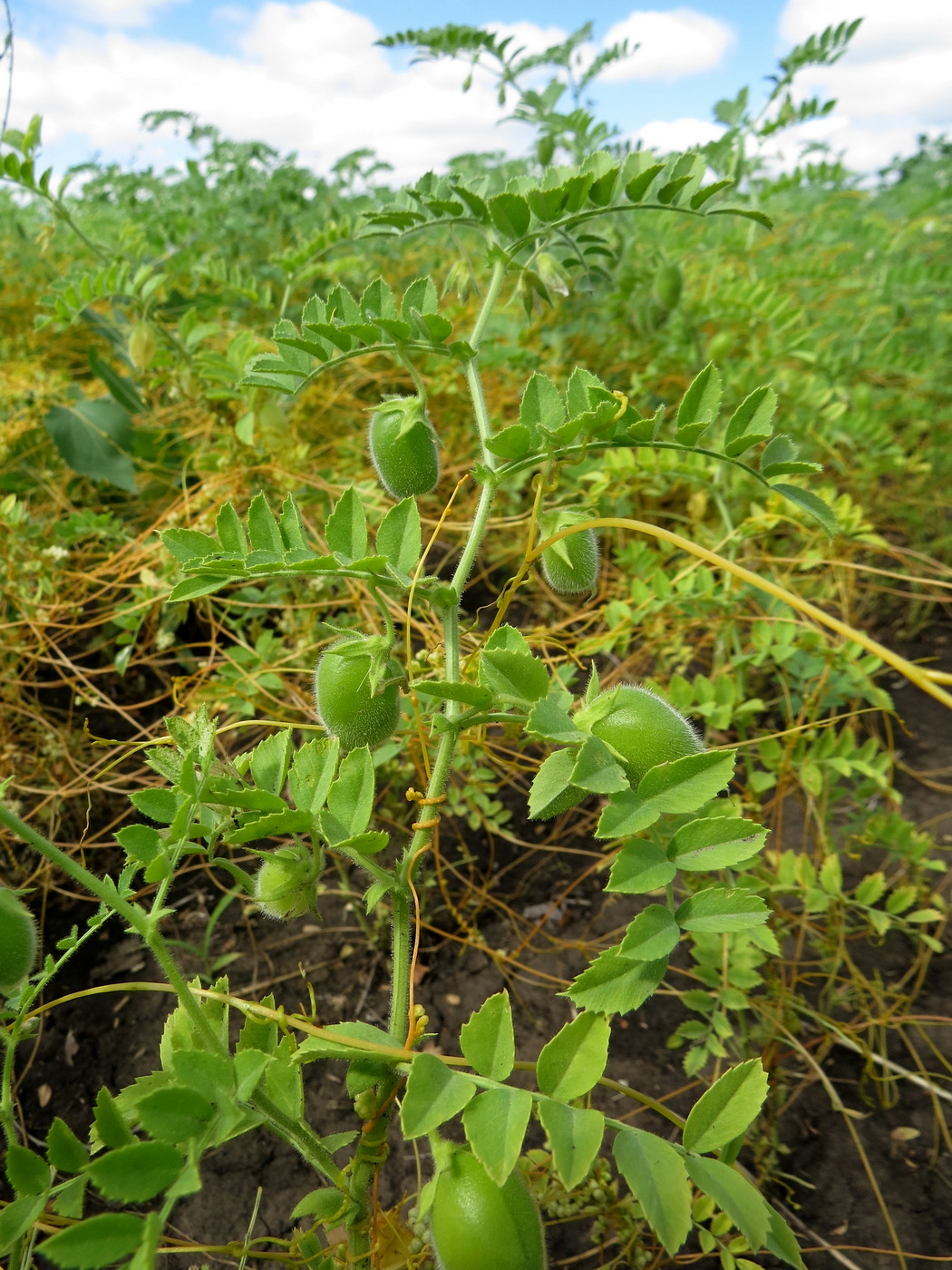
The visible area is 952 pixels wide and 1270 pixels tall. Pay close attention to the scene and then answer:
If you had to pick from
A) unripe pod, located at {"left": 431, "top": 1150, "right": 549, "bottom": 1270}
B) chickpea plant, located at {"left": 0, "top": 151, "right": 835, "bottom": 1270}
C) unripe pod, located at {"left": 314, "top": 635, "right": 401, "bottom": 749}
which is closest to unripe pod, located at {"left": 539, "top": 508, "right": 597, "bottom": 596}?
chickpea plant, located at {"left": 0, "top": 151, "right": 835, "bottom": 1270}

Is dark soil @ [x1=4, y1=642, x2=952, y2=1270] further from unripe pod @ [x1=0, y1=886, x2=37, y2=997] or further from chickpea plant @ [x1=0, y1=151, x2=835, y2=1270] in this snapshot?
unripe pod @ [x1=0, y1=886, x2=37, y2=997]

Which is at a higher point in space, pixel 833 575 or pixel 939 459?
pixel 939 459

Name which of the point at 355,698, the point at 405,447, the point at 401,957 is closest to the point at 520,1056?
the point at 401,957

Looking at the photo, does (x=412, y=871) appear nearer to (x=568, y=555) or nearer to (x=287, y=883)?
(x=287, y=883)

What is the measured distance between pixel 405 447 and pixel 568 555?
7.9 inches

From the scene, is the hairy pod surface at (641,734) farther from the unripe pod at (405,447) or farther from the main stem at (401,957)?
the unripe pod at (405,447)

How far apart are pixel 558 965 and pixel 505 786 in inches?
16.0

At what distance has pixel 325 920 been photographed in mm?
1407

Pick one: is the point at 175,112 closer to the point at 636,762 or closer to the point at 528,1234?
the point at 636,762

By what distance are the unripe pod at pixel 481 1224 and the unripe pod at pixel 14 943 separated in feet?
1.20

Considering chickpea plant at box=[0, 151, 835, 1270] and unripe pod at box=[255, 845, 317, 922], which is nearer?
chickpea plant at box=[0, 151, 835, 1270]

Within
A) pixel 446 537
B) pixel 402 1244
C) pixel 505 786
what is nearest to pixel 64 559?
pixel 446 537

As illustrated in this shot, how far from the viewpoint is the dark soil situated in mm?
1013

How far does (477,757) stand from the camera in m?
1.41
